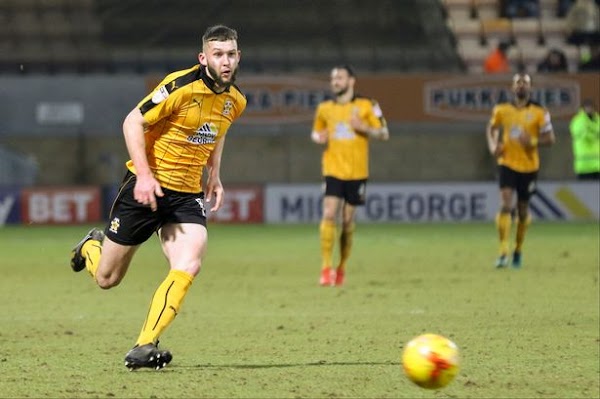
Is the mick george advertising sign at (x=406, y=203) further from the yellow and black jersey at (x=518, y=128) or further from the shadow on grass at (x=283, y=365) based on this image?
the shadow on grass at (x=283, y=365)

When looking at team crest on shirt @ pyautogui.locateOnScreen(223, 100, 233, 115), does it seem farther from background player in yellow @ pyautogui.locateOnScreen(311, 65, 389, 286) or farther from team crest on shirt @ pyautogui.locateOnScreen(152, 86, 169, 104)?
background player in yellow @ pyautogui.locateOnScreen(311, 65, 389, 286)

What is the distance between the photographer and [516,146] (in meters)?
16.0

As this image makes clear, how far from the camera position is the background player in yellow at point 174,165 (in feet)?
25.0

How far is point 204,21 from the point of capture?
28266 millimetres

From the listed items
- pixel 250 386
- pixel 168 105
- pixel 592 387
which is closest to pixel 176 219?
pixel 168 105

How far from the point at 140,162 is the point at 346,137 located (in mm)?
6528

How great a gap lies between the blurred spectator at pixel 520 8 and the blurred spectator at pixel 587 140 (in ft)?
17.6

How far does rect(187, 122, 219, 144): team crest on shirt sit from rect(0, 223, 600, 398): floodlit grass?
1.34m

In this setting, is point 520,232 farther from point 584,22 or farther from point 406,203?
point 584,22

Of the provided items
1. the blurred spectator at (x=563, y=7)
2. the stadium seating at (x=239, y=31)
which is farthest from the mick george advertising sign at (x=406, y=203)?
the blurred spectator at (x=563, y=7)

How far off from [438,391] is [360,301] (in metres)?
5.20

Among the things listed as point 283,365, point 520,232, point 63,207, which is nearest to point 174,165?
point 283,365

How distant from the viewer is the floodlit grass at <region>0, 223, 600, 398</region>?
7.29m

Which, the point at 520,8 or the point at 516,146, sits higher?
the point at 520,8
